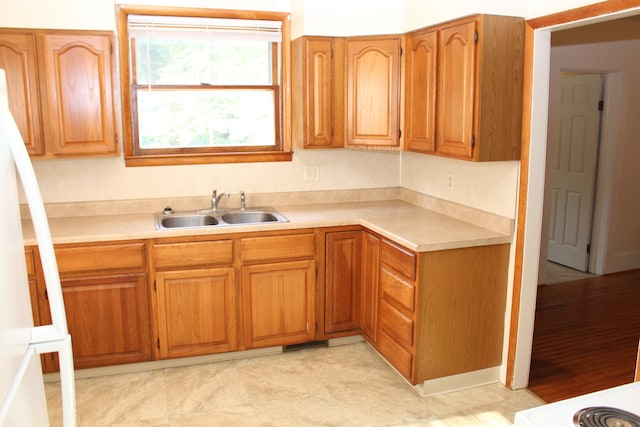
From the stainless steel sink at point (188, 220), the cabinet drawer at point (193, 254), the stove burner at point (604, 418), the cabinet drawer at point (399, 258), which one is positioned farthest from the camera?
the stainless steel sink at point (188, 220)

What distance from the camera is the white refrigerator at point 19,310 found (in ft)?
3.99

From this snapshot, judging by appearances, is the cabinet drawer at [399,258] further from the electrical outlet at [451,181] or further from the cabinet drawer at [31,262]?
the cabinet drawer at [31,262]

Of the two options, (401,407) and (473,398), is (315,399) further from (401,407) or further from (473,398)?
(473,398)

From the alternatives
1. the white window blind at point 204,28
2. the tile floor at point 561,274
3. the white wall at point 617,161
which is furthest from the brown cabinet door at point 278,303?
the tile floor at point 561,274

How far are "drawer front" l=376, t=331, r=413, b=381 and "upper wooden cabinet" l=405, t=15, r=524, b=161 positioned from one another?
1100 mm

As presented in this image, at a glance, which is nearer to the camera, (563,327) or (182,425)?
(182,425)

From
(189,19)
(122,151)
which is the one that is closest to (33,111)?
(122,151)

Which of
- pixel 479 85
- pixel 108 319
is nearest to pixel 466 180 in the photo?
pixel 479 85

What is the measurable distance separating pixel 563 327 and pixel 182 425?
2.70m

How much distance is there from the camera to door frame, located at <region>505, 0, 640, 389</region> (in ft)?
9.29

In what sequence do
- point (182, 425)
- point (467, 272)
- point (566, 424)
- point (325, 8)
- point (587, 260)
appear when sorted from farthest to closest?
point (587, 260) < point (325, 8) < point (467, 272) < point (182, 425) < point (566, 424)

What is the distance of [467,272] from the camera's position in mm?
3031

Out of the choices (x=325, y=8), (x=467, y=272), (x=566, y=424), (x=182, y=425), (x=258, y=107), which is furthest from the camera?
(x=258, y=107)

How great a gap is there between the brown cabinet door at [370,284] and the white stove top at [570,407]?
6.75 feet
